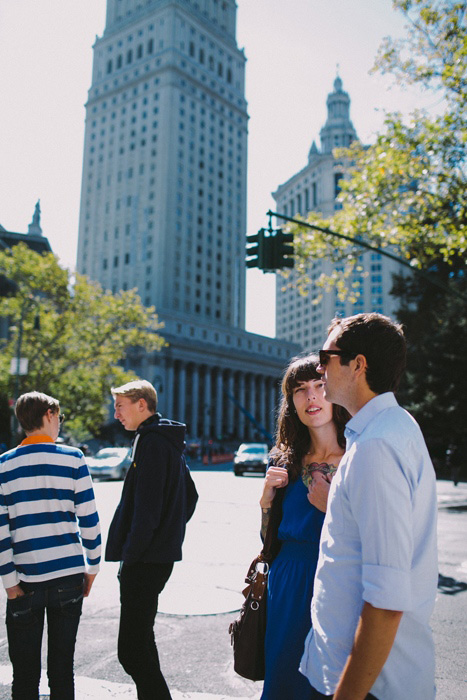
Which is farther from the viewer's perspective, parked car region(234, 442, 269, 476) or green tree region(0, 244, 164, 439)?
green tree region(0, 244, 164, 439)

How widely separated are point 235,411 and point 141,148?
→ 157 feet

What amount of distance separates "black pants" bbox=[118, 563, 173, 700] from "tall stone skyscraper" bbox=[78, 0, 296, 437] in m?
79.6

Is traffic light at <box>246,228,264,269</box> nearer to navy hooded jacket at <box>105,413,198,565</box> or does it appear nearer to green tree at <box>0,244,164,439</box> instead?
navy hooded jacket at <box>105,413,198,565</box>

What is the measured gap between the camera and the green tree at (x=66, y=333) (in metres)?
35.3

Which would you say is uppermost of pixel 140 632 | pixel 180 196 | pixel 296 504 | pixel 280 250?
pixel 180 196

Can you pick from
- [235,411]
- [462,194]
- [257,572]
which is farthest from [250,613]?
[235,411]

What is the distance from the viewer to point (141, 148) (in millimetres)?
95562

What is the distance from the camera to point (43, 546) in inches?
127

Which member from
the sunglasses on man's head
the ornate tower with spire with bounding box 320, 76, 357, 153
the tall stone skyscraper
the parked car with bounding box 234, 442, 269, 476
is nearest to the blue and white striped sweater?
the sunglasses on man's head

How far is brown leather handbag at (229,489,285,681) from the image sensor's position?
254 centimetres

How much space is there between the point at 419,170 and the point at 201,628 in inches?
574

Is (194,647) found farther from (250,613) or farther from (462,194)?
(462,194)

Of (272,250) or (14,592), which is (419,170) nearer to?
(272,250)

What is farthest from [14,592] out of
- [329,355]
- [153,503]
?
[329,355]
